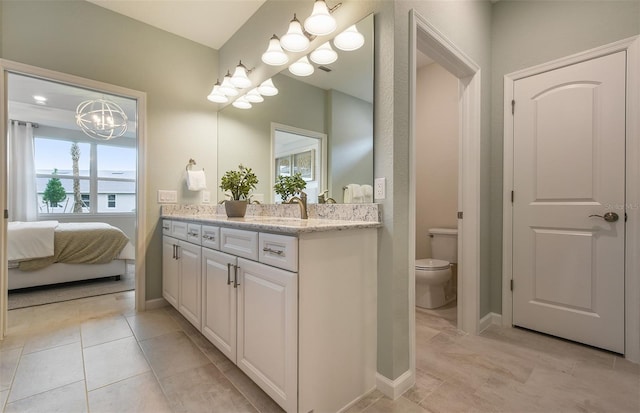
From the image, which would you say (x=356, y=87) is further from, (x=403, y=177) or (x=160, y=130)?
(x=160, y=130)

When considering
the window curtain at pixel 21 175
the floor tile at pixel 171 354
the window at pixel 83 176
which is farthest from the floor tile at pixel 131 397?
the window curtain at pixel 21 175

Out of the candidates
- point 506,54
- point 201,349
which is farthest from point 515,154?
point 201,349

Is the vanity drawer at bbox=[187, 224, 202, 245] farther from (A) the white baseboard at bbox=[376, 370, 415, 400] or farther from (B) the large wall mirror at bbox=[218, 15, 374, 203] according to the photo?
(A) the white baseboard at bbox=[376, 370, 415, 400]

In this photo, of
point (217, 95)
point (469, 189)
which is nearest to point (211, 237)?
point (217, 95)

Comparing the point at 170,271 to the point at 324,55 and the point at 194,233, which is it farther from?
the point at 324,55

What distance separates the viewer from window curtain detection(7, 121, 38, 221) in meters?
4.97

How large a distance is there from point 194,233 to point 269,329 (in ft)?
3.61

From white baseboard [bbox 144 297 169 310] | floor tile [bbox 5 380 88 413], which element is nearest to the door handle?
floor tile [bbox 5 380 88 413]

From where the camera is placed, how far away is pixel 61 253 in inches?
128

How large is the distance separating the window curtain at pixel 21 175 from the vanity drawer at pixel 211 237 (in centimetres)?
526

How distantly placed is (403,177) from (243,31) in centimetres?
225

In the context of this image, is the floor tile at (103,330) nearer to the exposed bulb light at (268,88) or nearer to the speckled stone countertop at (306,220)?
the speckled stone countertop at (306,220)

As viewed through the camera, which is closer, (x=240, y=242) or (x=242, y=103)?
(x=240, y=242)

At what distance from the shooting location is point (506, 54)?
7.77ft
